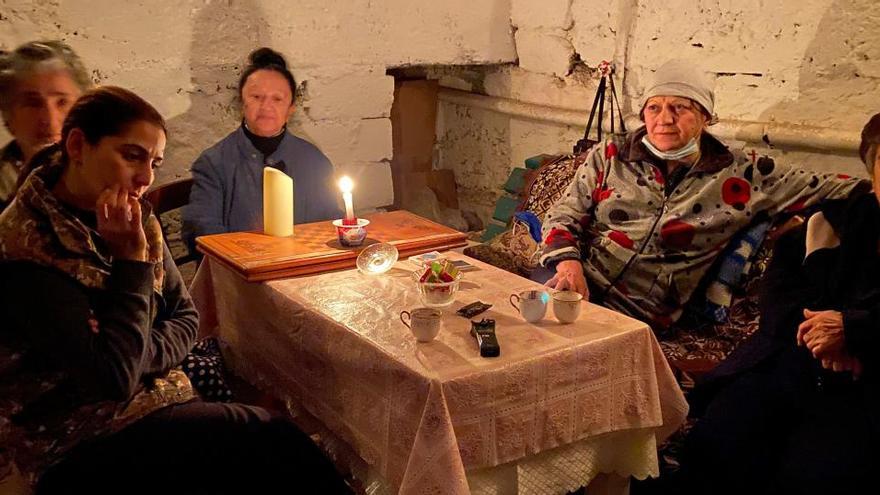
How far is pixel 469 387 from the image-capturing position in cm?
152

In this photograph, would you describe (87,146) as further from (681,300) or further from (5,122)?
(681,300)

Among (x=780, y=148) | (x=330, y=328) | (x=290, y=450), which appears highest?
(x=780, y=148)

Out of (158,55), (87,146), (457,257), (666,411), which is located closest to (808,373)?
(666,411)

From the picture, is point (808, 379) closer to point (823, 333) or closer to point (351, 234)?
point (823, 333)

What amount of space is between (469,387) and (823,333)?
38.1 inches

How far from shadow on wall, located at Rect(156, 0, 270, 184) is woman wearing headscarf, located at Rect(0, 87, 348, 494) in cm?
164

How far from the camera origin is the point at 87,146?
5.24 ft

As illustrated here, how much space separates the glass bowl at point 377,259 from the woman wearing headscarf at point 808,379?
2.99ft

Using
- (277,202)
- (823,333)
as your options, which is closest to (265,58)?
(277,202)

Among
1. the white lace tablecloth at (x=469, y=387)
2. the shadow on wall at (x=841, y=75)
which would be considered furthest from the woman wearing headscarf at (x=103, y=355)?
the shadow on wall at (x=841, y=75)

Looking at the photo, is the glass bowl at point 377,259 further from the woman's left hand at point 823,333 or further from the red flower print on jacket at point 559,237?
the woman's left hand at point 823,333

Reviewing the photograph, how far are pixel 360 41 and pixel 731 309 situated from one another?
79.9 inches

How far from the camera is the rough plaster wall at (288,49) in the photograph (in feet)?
9.93

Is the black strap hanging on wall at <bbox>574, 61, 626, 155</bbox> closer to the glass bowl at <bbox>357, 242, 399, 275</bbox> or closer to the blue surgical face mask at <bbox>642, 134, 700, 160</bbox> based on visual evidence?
the blue surgical face mask at <bbox>642, 134, 700, 160</bbox>
